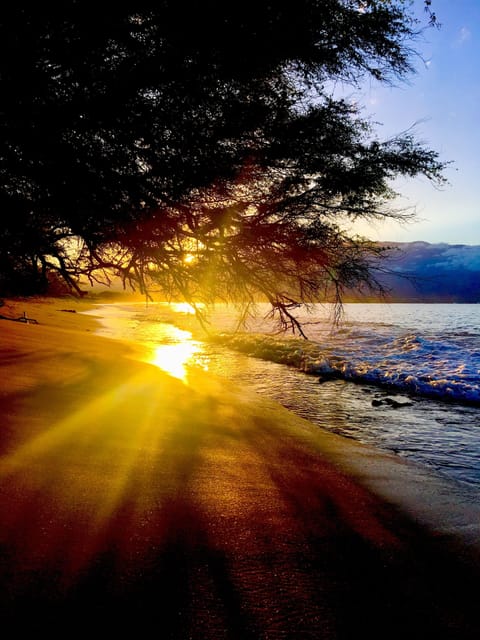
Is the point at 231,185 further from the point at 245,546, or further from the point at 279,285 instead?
the point at 245,546

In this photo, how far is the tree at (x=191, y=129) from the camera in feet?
8.02

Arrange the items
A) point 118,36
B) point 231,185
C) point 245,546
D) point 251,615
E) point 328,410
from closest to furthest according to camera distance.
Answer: point 251,615, point 245,546, point 118,36, point 231,185, point 328,410

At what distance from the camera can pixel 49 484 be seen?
81.9 inches

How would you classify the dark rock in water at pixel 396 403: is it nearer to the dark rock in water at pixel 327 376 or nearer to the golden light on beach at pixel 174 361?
the dark rock in water at pixel 327 376

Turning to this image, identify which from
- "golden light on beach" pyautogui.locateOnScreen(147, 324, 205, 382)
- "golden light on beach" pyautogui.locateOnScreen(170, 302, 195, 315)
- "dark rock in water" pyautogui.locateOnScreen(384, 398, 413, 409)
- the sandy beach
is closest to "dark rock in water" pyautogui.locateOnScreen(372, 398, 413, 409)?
"dark rock in water" pyautogui.locateOnScreen(384, 398, 413, 409)

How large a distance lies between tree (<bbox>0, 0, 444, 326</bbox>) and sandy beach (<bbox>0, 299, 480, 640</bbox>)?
195 cm

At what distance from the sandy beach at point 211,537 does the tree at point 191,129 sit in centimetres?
195

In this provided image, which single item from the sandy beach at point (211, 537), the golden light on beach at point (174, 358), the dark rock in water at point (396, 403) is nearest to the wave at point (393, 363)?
the dark rock in water at point (396, 403)

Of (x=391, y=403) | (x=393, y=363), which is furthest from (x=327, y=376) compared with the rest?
(x=393, y=363)

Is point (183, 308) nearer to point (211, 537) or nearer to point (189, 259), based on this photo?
point (189, 259)

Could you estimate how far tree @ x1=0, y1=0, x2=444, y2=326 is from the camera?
2.45 m

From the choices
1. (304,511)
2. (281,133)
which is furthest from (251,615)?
(281,133)

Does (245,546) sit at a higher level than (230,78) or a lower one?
lower

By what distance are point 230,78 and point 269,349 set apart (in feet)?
40.7
